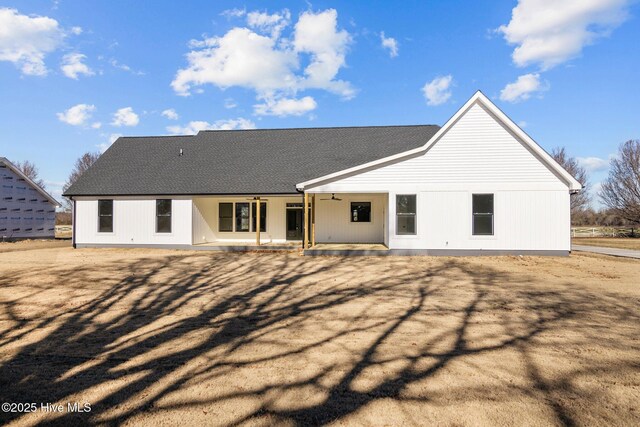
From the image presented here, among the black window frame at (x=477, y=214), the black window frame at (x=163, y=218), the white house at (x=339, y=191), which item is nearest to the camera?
the white house at (x=339, y=191)

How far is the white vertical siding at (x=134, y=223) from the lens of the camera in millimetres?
17938

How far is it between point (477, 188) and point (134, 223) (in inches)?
665

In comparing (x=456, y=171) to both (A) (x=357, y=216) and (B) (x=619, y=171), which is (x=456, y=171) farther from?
(B) (x=619, y=171)

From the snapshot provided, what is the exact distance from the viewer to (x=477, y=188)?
15320 mm

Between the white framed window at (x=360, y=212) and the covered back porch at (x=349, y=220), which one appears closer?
the covered back porch at (x=349, y=220)

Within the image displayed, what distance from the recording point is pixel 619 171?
40781 mm

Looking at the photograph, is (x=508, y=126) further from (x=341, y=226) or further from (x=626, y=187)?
(x=626, y=187)

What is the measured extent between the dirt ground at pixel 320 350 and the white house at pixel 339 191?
5.38m

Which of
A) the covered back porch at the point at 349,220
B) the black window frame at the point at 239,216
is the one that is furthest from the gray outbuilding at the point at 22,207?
the covered back porch at the point at 349,220

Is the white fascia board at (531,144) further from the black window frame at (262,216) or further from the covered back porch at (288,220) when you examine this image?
the black window frame at (262,216)

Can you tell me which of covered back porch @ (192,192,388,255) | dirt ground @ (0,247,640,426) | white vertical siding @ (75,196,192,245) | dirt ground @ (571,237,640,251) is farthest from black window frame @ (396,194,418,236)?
dirt ground @ (571,237,640,251)

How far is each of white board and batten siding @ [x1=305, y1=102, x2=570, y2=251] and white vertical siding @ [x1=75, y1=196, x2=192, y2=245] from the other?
9.40 meters

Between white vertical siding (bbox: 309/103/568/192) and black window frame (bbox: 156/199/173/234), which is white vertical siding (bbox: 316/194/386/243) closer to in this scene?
white vertical siding (bbox: 309/103/568/192)

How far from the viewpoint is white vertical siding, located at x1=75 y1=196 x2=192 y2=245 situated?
706 inches
